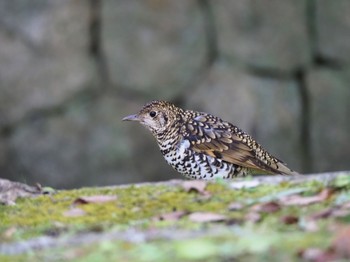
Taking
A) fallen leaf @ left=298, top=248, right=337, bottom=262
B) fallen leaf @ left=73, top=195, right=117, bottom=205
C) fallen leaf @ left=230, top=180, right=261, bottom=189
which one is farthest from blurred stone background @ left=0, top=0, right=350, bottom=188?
fallen leaf @ left=298, top=248, right=337, bottom=262

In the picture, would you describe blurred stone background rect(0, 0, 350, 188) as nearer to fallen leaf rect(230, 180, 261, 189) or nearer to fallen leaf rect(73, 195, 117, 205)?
fallen leaf rect(230, 180, 261, 189)

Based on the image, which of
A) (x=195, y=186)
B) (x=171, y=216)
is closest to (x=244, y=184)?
(x=195, y=186)

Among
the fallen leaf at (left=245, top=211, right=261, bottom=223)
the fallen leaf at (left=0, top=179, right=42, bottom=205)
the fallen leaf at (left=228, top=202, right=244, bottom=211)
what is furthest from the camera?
the fallen leaf at (left=0, top=179, right=42, bottom=205)

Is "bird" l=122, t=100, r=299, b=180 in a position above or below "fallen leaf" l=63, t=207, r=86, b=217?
above

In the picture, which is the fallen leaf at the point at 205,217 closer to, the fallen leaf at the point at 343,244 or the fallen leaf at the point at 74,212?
the fallen leaf at the point at 74,212

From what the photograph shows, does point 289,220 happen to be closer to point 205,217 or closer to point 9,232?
point 205,217

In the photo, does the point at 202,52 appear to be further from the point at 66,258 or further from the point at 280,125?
the point at 66,258

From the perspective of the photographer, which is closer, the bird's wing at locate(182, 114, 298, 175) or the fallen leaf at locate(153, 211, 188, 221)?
the fallen leaf at locate(153, 211, 188, 221)
